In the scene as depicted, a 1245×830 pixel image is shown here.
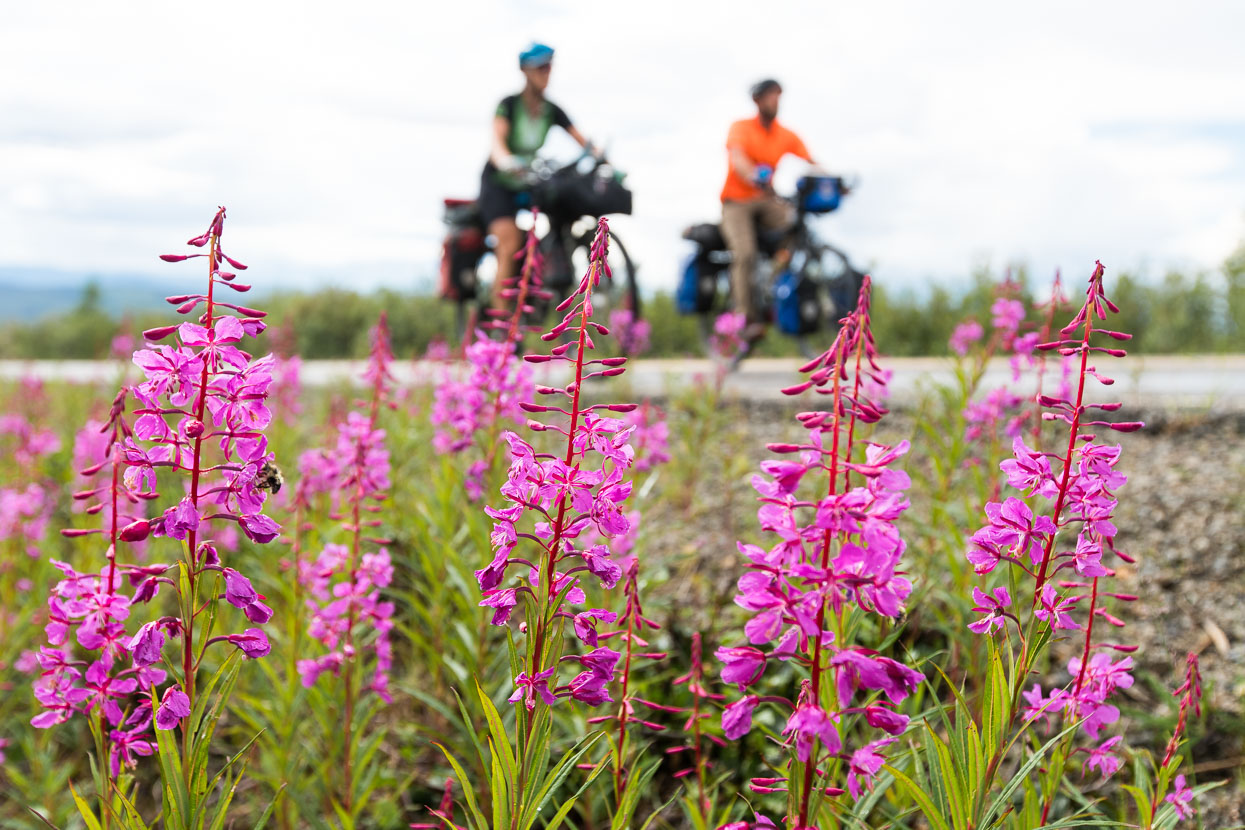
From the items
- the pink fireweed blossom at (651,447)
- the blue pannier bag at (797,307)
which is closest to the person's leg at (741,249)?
the blue pannier bag at (797,307)

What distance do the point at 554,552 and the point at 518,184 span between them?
703cm

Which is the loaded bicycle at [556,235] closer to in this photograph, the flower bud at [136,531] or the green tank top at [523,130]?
the green tank top at [523,130]

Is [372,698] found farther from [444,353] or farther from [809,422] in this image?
[444,353]

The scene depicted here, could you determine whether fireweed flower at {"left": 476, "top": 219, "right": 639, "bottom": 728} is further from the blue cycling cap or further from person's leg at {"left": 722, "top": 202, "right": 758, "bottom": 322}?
person's leg at {"left": 722, "top": 202, "right": 758, "bottom": 322}

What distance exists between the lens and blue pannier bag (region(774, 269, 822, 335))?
29.5 ft

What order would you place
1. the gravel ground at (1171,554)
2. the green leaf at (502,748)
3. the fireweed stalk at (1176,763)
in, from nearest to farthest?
the green leaf at (502,748)
the fireweed stalk at (1176,763)
the gravel ground at (1171,554)

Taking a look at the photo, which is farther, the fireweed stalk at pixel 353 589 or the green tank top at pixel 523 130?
the green tank top at pixel 523 130

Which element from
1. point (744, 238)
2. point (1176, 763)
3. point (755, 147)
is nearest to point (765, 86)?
point (755, 147)

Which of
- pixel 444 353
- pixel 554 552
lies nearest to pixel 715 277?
pixel 444 353

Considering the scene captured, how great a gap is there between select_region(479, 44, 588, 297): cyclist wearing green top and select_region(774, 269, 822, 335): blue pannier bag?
8.26ft

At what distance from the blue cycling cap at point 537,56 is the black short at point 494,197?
920 mm

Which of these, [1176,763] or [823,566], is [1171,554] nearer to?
[1176,763]

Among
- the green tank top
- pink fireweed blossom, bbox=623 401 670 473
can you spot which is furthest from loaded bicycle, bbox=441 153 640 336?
pink fireweed blossom, bbox=623 401 670 473

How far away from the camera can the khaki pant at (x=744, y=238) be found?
922cm
